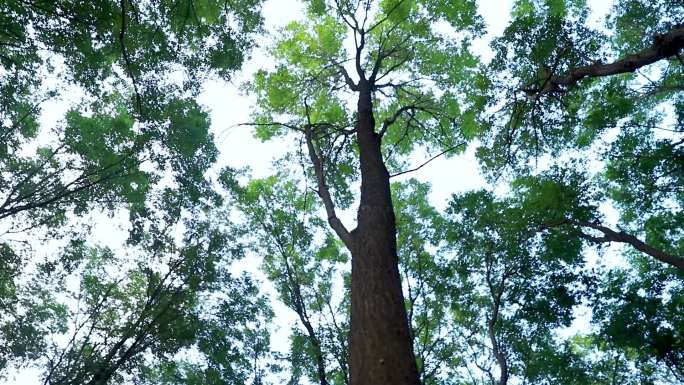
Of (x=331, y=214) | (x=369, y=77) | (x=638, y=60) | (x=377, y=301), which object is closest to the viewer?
(x=377, y=301)

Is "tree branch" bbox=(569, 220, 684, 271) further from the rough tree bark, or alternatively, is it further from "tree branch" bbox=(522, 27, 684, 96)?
the rough tree bark

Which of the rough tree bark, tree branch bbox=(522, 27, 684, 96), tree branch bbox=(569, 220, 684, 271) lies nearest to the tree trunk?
the rough tree bark

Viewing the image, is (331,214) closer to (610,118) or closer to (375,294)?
(375,294)

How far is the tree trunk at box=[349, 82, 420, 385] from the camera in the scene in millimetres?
2537

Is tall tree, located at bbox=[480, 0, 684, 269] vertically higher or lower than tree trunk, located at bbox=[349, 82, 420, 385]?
higher

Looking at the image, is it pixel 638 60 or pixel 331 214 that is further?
pixel 331 214

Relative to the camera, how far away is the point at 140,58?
7.64 m

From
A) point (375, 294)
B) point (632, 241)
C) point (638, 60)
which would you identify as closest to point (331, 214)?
point (375, 294)

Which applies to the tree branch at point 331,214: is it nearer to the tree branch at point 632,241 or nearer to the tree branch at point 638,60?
the tree branch at point 638,60

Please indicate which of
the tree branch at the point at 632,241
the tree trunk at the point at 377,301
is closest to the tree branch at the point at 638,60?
the tree trunk at the point at 377,301

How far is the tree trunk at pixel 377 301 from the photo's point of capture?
254 centimetres

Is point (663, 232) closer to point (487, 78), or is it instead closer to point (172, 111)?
point (487, 78)

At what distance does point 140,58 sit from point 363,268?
670 centimetres

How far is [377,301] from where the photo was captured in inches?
116
